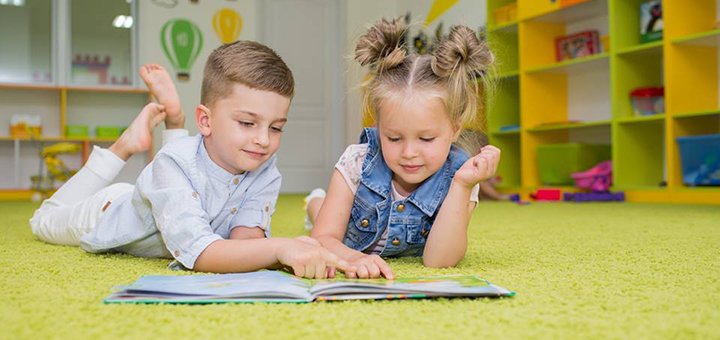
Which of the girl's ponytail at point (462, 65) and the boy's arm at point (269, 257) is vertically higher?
the girl's ponytail at point (462, 65)

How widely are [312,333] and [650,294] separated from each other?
0.46 metres

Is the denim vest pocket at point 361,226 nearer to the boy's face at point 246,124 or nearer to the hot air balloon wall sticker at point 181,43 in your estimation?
the boy's face at point 246,124

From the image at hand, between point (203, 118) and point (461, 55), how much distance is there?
19.0 inches

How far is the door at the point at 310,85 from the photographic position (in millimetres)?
6258

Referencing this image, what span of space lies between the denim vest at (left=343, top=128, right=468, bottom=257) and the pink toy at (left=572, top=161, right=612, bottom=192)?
8.73 feet

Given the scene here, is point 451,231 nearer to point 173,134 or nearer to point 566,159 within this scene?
point 173,134

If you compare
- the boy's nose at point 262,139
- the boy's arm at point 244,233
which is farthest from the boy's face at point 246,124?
the boy's arm at point 244,233

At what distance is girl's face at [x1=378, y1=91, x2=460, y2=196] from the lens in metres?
1.18

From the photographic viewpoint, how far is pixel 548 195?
3865 mm

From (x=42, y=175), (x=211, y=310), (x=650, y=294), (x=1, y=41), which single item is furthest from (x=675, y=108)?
(x=1, y=41)

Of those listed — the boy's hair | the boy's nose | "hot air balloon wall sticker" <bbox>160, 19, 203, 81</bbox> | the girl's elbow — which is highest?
"hot air balloon wall sticker" <bbox>160, 19, 203, 81</bbox>

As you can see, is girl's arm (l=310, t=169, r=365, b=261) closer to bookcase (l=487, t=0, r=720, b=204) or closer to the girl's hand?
the girl's hand

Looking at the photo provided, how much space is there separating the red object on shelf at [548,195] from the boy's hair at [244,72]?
2.84m

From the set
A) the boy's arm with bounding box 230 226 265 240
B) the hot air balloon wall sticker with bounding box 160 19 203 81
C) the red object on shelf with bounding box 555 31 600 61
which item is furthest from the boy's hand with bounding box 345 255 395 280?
the hot air balloon wall sticker with bounding box 160 19 203 81
